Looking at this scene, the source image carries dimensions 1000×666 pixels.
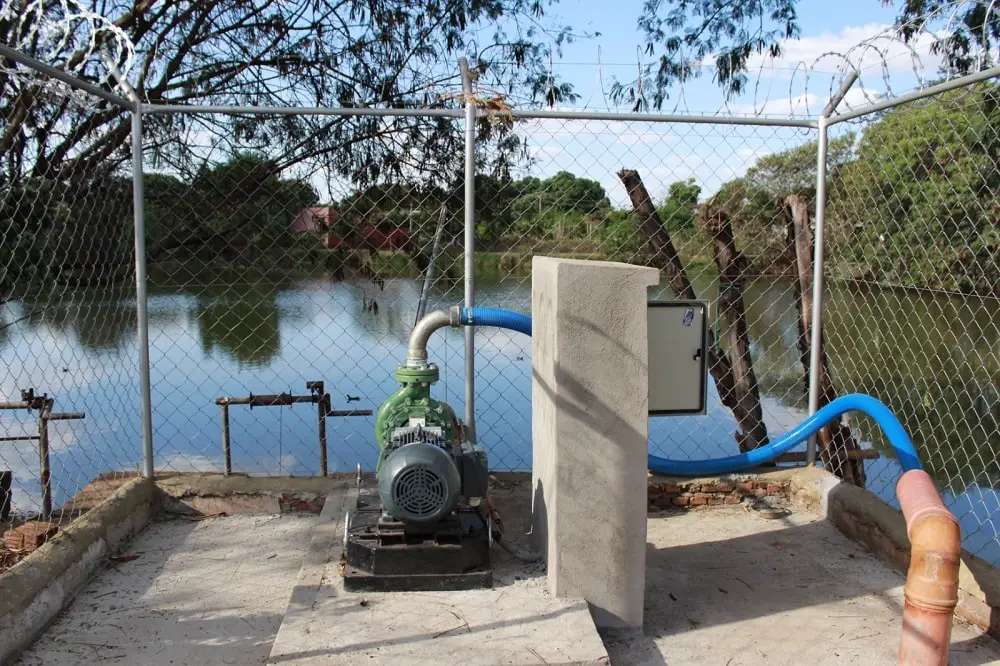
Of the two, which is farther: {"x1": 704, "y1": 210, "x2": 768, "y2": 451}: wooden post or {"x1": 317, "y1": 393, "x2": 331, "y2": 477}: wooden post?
{"x1": 704, "y1": 210, "x2": 768, "y2": 451}: wooden post

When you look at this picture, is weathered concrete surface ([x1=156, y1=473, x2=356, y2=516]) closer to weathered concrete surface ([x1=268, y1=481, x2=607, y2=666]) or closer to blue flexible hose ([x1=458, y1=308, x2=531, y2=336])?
weathered concrete surface ([x1=268, y1=481, x2=607, y2=666])

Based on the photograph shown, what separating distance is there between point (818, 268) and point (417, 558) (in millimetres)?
2721

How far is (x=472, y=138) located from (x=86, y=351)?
3209mm

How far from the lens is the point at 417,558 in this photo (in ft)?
9.70

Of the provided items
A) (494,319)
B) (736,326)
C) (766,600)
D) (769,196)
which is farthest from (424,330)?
(769,196)

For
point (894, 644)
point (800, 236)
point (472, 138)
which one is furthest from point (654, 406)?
point (800, 236)

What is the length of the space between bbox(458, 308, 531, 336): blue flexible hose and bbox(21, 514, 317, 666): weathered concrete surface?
1.38 metres

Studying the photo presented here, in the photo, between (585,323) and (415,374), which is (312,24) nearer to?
(415,374)

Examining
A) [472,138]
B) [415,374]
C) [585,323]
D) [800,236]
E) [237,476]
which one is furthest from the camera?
[800,236]

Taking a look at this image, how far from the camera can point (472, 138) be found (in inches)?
153

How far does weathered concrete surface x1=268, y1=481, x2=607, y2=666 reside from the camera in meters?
2.47

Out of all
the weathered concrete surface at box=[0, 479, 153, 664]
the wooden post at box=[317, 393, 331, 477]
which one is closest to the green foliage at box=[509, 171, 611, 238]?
the wooden post at box=[317, 393, 331, 477]

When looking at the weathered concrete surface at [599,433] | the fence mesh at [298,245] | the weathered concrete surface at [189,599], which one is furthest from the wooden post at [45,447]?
the weathered concrete surface at [599,433]

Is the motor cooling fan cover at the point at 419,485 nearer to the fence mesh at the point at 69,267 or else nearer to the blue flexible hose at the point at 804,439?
the blue flexible hose at the point at 804,439
